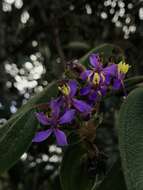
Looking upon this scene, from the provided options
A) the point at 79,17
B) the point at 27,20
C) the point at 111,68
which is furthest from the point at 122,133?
the point at 27,20

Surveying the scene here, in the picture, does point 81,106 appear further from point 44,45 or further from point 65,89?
point 44,45

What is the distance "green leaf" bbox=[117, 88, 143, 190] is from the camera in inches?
29.3

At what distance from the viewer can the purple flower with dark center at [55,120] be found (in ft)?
2.82

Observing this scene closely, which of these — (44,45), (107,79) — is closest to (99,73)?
(107,79)

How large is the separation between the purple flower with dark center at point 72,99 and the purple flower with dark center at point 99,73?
1.2 inches

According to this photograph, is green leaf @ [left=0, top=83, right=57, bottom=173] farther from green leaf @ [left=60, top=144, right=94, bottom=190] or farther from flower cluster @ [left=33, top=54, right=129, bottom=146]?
green leaf @ [left=60, top=144, right=94, bottom=190]

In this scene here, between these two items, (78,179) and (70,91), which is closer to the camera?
(70,91)

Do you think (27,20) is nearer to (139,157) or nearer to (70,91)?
(70,91)

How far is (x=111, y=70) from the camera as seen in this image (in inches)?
37.3

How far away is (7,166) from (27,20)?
1.40m

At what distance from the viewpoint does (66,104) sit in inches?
34.9

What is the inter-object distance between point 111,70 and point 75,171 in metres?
0.21

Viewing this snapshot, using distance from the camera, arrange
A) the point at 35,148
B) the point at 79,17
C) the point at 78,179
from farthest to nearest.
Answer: the point at 79,17 → the point at 35,148 → the point at 78,179

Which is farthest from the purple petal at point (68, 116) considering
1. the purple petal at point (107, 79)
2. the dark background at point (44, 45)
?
the dark background at point (44, 45)
